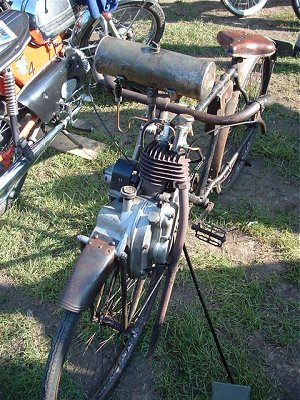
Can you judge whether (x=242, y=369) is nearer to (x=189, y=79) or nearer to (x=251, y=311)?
(x=251, y=311)

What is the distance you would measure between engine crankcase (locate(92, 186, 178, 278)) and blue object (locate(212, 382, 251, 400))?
2.49 ft

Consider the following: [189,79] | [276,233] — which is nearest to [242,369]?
[276,233]

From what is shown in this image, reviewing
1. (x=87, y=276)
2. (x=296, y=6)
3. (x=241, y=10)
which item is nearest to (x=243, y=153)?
(x=87, y=276)

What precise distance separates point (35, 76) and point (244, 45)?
1378 millimetres

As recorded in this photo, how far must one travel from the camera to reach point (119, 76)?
6.03 ft

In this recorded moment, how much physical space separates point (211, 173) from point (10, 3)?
70.9 inches

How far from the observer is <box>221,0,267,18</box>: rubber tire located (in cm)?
568

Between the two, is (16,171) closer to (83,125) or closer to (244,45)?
(83,125)

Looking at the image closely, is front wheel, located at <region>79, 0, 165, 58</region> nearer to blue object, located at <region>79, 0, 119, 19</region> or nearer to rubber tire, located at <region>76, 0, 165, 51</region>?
rubber tire, located at <region>76, 0, 165, 51</region>

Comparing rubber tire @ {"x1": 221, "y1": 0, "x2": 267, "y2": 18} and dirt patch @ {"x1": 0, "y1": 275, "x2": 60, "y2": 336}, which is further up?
dirt patch @ {"x1": 0, "y1": 275, "x2": 60, "y2": 336}

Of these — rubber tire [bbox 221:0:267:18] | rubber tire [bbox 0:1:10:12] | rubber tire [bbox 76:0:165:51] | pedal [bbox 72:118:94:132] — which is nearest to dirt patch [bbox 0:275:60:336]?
pedal [bbox 72:118:94:132]

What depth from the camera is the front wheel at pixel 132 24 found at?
3.76 meters

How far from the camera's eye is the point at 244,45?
2.50m

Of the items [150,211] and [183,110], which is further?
[183,110]
